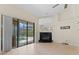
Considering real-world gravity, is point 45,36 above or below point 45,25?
below

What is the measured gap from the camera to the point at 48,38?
23.0ft

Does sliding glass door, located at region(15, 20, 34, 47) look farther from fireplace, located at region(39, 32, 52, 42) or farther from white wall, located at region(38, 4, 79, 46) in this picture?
white wall, located at region(38, 4, 79, 46)

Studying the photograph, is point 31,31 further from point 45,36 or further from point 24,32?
point 45,36

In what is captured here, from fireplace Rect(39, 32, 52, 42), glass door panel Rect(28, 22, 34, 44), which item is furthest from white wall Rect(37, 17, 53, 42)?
glass door panel Rect(28, 22, 34, 44)

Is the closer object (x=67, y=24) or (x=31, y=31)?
(x=67, y=24)

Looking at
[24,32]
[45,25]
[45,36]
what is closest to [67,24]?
[45,25]

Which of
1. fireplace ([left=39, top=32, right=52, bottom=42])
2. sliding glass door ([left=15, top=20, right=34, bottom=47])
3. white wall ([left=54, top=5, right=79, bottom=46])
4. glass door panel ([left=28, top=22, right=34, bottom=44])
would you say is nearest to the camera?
sliding glass door ([left=15, top=20, right=34, bottom=47])

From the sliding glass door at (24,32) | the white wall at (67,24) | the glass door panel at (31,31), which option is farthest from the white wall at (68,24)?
the sliding glass door at (24,32)

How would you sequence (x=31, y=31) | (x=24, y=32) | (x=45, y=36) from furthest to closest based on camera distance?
1. (x=45, y=36)
2. (x=31, y=31)
3. (x=24, y=32)

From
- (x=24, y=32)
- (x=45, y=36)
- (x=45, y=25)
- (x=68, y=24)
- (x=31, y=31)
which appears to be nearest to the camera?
(x=24, y=32)

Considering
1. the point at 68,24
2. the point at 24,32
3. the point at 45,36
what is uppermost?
the point at 68,24

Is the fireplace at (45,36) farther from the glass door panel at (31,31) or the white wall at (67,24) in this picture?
the glass door panel at (31,31)
